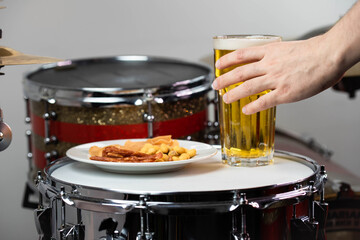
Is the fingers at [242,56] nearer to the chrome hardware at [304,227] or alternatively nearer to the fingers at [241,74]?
the fingers at [241,74]

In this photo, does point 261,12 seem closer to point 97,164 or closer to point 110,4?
point 110,4

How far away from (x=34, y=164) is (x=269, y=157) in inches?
49.1

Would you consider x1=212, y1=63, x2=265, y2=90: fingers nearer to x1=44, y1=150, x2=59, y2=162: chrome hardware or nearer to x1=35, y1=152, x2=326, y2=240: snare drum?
x1=35, y1=152, x2=326, y2=240: snare drum

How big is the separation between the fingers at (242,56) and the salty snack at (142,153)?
0.17m

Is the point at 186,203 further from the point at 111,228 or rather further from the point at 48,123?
the point at 48,123

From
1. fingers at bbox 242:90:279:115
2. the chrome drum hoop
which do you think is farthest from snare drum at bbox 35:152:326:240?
fingers at bbox 242:90:279:115

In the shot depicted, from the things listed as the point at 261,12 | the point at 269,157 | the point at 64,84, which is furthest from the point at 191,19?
the point at 269,157

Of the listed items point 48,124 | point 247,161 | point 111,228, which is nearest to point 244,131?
point 247,161

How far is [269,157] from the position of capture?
1014 millimetres

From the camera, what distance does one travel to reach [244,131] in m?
0.99

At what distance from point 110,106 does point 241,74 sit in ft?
2.97

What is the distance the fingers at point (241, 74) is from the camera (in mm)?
867

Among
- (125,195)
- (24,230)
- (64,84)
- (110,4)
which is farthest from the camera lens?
(110,4)

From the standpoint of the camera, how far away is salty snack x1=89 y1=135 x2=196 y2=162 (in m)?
0.94
